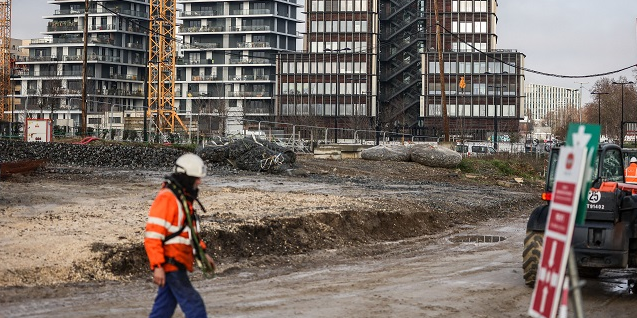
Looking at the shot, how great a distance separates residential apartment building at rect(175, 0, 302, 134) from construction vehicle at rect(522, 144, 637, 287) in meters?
114

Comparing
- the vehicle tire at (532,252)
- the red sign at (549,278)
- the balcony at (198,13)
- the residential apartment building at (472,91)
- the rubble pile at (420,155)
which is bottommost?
the vehicle tire at (532,252)

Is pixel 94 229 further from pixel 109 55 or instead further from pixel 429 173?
pixel 109 55

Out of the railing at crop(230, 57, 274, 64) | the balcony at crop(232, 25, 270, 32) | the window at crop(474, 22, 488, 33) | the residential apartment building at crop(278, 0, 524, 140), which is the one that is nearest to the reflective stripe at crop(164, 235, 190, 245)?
the residential apartment building at crop(278, 0, 524, 140)

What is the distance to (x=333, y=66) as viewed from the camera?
121m

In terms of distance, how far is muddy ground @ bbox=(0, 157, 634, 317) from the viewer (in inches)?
486

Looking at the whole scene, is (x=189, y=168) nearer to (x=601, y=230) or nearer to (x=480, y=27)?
(x=601, y=230)

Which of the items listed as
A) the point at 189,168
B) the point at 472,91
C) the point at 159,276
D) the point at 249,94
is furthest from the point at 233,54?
the point at 159,276

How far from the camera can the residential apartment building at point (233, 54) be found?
128 metres

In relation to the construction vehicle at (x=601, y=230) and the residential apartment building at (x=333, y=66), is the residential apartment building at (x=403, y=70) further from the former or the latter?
the construction vehicle at (x=601, y=230)

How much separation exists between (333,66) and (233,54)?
16.0 meters

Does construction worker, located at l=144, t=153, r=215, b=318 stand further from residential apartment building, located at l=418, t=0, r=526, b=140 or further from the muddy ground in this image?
residential apartment building, located at l=418, t=0, r=526, b=140

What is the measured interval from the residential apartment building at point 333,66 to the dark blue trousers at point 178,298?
111 metres

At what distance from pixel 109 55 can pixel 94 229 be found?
373ft

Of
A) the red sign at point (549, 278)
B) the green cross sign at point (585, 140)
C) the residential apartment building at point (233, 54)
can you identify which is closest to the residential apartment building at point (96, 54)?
the residential apartment building at point (233, 54)
